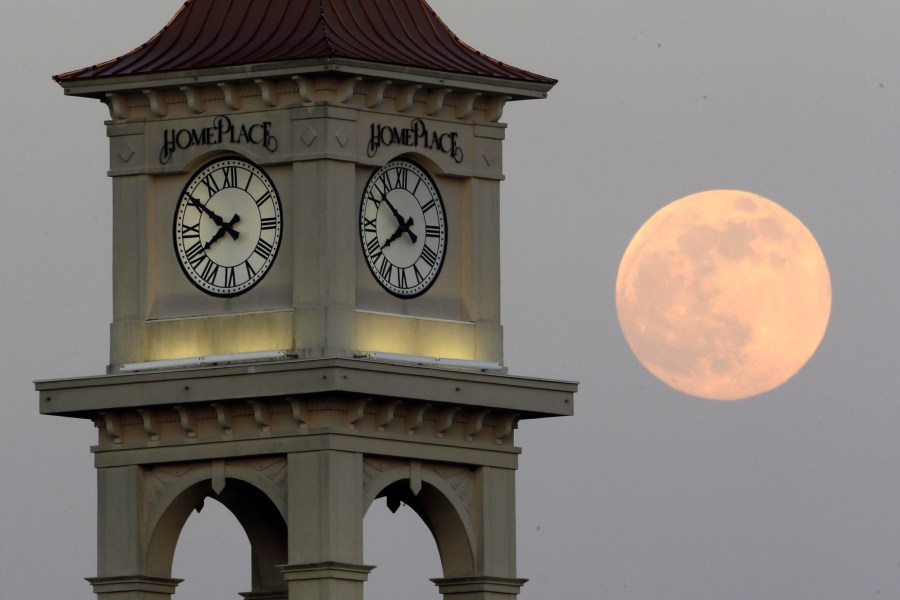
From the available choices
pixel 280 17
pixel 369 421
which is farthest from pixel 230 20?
pixel 369 421

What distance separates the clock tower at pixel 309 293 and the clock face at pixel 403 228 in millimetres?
35

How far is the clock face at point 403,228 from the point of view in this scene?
8769 cm

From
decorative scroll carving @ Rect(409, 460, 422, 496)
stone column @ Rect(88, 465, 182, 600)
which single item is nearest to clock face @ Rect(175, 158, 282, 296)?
stone column @ Rect(88, 465, 182, 600)

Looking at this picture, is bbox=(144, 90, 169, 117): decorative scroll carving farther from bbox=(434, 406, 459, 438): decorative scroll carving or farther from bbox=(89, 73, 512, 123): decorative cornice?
bbox=(434, 406, 459, 438): decorative scroll carving

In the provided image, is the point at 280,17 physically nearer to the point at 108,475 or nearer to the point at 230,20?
the point at 230,20

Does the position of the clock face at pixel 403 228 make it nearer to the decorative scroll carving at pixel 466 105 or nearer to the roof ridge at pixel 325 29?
the decorative scroll carving at pixel 466 105

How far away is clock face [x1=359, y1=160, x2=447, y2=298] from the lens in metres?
87.7

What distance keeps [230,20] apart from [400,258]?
15.5ft

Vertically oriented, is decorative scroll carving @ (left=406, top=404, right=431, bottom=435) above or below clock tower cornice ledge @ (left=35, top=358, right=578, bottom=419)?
below

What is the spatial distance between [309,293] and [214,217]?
235 centimetres

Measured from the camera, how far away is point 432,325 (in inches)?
3479

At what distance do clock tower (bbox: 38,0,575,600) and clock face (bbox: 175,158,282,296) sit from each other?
35mm

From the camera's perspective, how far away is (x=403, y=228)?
8819cm

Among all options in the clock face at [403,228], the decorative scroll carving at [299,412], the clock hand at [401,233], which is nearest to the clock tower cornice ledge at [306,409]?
the decorative scroll carving at [299,412]
